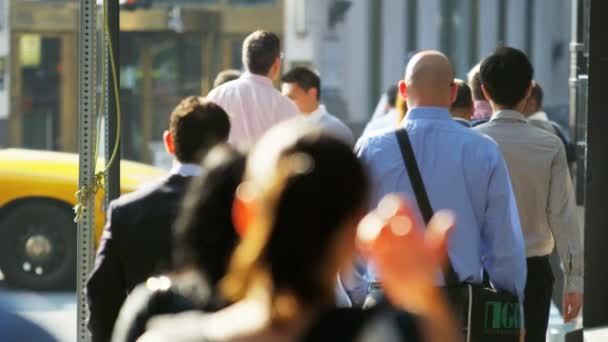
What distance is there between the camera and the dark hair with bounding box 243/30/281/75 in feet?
22.2

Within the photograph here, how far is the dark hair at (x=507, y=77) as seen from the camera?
19.6 feet

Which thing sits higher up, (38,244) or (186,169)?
(186,169)

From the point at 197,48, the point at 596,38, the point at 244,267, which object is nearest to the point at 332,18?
the point at 197,48

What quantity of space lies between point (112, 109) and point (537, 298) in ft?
5.66

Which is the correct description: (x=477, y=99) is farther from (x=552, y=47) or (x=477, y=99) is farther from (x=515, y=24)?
(x=552, y=47)

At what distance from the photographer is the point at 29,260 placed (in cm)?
1223

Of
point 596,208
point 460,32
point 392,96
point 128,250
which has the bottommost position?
point 460,32

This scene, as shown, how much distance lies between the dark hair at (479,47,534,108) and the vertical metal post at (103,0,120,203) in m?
1.40

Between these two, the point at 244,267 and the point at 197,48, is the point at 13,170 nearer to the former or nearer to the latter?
the point at 244,267

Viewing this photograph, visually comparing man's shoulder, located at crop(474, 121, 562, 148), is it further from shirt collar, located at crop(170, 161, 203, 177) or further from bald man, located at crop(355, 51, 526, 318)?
shirt collar, located at crop(170, 161, 203, 177)

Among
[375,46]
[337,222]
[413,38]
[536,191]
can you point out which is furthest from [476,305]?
[413,38]

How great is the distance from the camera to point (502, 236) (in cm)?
491

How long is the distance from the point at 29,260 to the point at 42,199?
485 millimetres

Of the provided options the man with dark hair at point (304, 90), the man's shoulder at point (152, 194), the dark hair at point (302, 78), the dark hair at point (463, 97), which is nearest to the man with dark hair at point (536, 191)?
the dark hair at point (463, 97)
